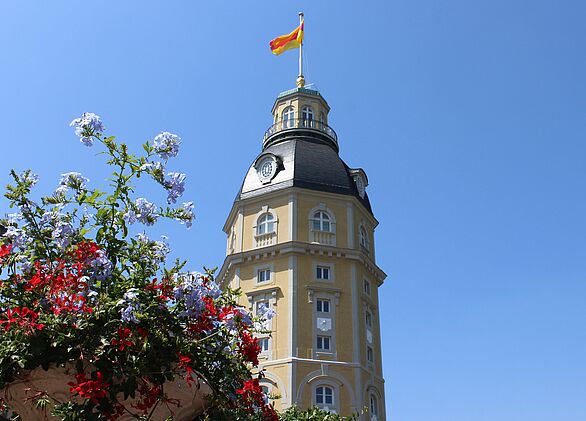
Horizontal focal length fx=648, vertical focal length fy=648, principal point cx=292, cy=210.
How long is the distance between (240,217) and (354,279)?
309 inches

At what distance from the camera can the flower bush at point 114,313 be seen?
5.39m

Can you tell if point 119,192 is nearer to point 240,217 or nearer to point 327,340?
point 327,340

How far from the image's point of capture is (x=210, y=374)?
21.0 feet

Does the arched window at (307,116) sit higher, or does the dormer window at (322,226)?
the arched window at (307,116)

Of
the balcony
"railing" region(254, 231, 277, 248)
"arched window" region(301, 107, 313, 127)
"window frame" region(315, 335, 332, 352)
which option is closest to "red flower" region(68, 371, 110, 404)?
"window frame" region(315, 335, 332, 352)

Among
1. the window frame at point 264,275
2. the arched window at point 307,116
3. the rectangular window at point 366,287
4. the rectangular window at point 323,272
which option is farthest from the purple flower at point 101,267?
the arched window at point 307,116

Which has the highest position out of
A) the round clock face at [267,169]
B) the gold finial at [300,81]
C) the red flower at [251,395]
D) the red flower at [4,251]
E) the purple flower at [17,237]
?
the gold finial at [300,81]

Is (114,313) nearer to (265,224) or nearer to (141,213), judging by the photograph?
(141,213)

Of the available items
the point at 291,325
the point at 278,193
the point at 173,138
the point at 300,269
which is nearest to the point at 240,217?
the point at 278,193

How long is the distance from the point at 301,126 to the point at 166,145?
120ft

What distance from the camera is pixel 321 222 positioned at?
37.8m

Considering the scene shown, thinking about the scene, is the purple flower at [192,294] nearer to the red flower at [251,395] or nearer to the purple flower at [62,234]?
the red flower at [251,395]

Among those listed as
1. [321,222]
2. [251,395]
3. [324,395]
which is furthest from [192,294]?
[321,222]

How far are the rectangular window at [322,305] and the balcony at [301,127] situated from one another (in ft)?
40.3
